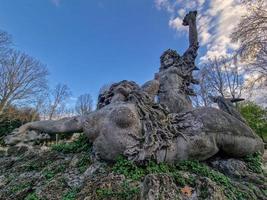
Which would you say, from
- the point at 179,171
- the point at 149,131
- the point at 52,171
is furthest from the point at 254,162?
the point at 52,171

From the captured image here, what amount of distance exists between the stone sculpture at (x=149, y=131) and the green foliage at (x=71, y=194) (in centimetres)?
61

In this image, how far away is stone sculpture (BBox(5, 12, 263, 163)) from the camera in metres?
2.71

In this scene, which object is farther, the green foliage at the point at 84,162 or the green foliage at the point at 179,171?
the green foliage at the point at 84,162

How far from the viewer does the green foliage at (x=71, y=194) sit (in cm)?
221

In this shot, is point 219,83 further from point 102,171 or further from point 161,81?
point 102,171

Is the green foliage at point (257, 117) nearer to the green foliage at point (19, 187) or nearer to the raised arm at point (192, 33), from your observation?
the raised arm at point (192, 33)

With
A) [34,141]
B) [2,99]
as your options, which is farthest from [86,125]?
[2,99]

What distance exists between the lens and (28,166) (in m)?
3.11

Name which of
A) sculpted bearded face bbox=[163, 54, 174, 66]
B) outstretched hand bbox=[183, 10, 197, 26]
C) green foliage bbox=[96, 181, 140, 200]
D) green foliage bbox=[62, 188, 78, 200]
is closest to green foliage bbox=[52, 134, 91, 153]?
green foliage bbox=[62, 188, 78, 200]

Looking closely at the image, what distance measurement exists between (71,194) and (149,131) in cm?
124

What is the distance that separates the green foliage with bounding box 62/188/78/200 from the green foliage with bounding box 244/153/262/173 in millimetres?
2568

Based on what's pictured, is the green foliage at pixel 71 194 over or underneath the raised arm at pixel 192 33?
underneath

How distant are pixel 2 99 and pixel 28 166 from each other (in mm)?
16794

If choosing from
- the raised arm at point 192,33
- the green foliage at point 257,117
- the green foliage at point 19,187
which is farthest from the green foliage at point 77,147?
the green foliage at point 257,117
